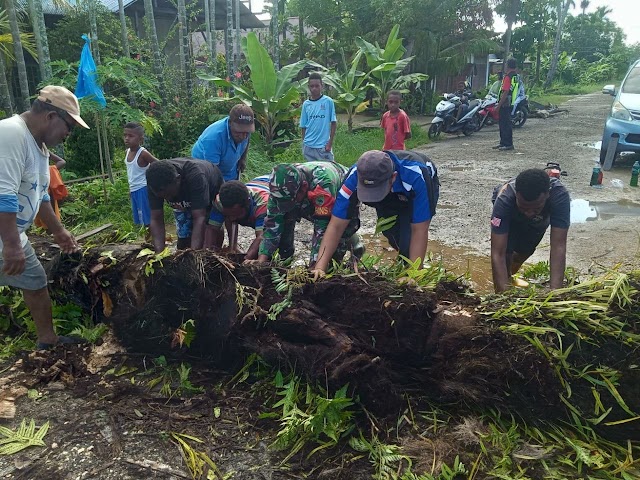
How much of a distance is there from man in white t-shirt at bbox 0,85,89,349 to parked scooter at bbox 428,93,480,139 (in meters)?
12.0

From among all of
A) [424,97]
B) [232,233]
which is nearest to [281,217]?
[232,233]

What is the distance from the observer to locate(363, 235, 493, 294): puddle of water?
16.6 ft

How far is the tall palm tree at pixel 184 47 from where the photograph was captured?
9.91 m

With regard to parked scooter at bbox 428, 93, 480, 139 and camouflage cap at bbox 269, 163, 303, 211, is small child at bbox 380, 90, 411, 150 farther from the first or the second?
parked scooter at bbox 428, 93, 480, 139

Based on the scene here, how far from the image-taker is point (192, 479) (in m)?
2.47

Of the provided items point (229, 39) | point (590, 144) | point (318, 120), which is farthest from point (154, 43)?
point (590, 144)

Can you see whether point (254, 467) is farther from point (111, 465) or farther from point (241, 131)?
point (241, 131)

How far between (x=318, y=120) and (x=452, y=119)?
26.3 ft

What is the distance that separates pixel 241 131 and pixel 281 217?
4.93 feet

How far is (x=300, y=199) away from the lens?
3.92 metres

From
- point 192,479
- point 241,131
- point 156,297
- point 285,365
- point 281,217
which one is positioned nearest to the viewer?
point 192,479

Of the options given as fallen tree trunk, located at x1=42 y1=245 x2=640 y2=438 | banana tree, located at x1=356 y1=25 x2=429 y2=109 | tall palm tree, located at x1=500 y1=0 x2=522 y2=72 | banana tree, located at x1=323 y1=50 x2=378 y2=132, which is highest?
tall palm tree, located at x1=500 y1=0 x2=522 y2=72

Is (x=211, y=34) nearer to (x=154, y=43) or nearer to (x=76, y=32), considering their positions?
(x=76, y=32)

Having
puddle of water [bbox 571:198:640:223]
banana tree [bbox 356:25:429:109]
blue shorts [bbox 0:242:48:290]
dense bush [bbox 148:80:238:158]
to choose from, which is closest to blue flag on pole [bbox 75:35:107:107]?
dense bush [bbox 148:80:238:158]
